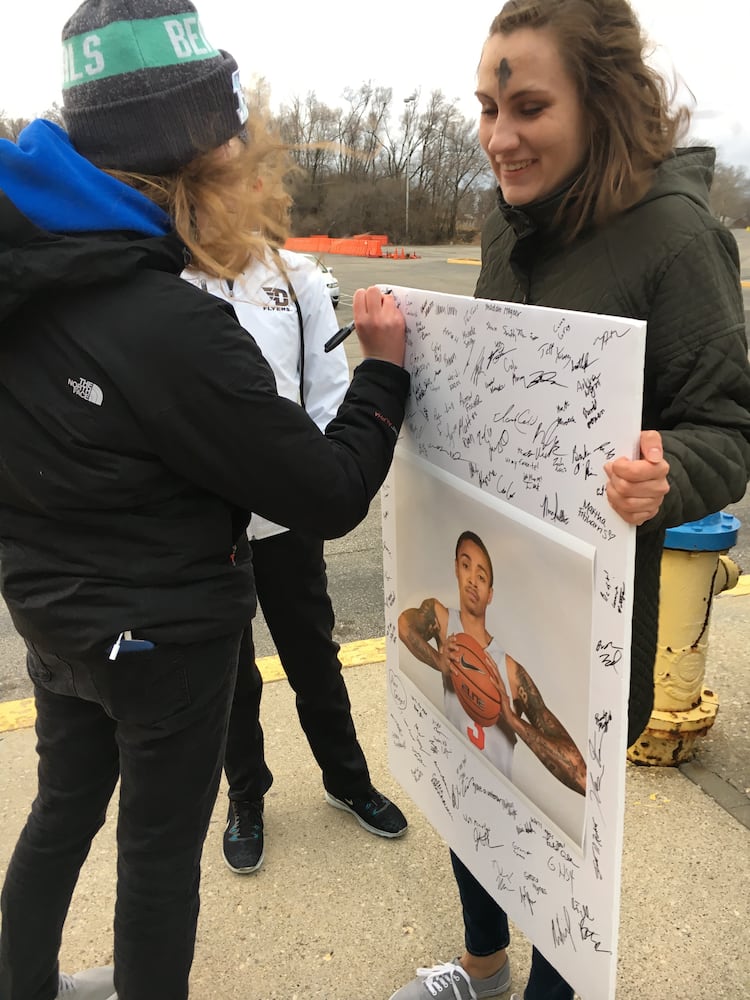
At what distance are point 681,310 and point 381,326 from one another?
0.55 metres

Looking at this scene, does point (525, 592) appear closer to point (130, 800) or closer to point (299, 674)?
point (130, 800)

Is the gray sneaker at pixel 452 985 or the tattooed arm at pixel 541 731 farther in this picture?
the gray sneaker at pixel 452 985

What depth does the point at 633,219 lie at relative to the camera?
1.32 meters

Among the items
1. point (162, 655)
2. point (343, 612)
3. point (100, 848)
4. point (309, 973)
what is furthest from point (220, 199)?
point (343, 612)

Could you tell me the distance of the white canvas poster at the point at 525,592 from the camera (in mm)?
1172

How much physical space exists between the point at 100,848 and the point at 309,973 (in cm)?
77

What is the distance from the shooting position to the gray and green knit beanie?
49.6 inches

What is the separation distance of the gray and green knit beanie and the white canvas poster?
1.60 ft

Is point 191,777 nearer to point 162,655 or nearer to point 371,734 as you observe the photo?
point 162,655

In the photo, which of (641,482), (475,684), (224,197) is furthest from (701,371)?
(224,197)

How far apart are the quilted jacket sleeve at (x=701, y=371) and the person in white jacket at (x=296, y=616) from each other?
0.90m

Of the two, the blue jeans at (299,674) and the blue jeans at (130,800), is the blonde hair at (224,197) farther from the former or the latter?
the blue jeans at (299,674)

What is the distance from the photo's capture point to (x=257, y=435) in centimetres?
124

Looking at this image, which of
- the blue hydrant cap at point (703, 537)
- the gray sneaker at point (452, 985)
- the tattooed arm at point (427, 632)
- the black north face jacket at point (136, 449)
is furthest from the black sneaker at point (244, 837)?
the blue hydrant cap at point (703, 537)
